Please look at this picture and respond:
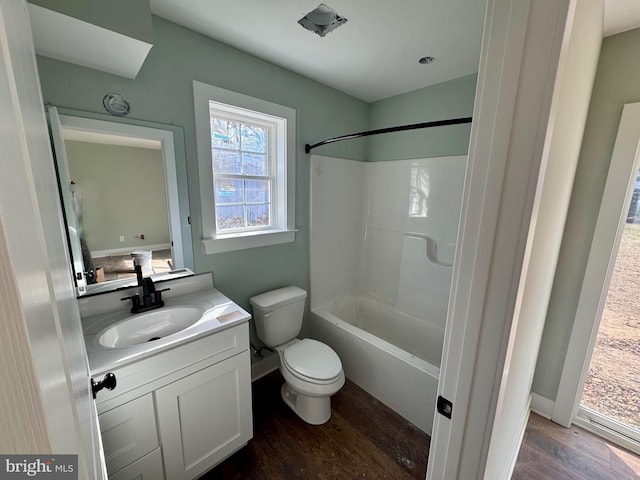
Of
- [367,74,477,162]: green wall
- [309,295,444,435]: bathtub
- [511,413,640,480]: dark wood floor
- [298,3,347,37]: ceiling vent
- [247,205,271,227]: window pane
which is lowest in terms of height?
[511,413,640,480]: dark wood floor

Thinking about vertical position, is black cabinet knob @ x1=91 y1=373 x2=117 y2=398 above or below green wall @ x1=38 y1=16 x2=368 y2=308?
below

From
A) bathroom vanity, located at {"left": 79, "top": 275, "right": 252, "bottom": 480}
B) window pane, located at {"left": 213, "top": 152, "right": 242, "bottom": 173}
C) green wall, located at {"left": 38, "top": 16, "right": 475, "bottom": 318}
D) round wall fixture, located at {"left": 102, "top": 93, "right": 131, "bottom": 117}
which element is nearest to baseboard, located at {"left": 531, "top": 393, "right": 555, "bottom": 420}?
green wall, located at {"left": 38, "top": 16, "right": 475, "bottom": 318}

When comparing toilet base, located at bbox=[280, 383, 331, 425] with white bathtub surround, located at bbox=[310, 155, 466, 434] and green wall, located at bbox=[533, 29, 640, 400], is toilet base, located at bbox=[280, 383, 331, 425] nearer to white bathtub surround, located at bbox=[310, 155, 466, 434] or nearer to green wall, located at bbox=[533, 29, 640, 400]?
white bathtub surround, located at bbox=[310, 155, 466, 434]

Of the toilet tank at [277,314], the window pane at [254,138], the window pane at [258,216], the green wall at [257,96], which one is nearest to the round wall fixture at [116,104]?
the green wall at [257,96]

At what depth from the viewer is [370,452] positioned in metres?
1.51

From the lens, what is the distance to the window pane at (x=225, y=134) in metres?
1.70

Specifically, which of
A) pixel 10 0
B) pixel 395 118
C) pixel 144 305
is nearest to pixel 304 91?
pixel 395 118

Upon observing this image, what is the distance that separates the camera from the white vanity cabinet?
1022 millimetres

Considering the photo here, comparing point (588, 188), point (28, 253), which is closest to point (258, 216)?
point (28, 253)

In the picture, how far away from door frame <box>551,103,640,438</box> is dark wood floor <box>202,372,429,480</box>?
1.01m

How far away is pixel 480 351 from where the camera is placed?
2.06ft

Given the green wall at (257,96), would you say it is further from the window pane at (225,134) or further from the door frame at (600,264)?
the door frame at (600,264)

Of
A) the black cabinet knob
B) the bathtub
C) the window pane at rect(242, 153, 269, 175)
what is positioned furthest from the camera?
the window pane at rect(242, 153, 269, 175)

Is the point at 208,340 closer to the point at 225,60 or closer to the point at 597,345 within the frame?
the point at 225,60
